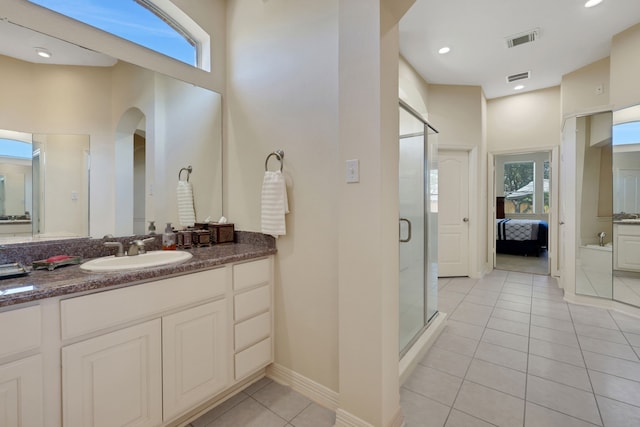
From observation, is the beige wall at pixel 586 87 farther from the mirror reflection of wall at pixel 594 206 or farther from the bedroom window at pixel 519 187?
the bedroom window at pixel 519 187

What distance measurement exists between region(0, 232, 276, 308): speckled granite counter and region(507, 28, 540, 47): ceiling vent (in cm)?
349

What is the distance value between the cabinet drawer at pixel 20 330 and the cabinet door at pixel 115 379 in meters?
0.11

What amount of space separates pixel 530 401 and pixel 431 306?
42.2 inches

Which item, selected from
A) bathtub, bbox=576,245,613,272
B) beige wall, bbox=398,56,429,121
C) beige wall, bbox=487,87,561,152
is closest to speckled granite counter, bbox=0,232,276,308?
beige wall, bbox=398,56,429,121

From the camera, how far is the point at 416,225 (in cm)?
250

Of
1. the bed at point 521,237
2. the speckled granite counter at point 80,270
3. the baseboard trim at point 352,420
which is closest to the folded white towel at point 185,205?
the speckled granite counter at point 80,270

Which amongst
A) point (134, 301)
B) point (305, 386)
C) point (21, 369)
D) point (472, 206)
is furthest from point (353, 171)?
point (472, 206)

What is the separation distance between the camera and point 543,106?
14.8 ft

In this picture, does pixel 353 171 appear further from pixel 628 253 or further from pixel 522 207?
pixel 522 207

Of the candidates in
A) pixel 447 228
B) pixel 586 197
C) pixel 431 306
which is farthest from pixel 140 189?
pixel 586 197

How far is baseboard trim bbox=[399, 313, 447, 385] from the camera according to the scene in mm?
1942

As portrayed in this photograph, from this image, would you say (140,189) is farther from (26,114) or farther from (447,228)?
(447,228)

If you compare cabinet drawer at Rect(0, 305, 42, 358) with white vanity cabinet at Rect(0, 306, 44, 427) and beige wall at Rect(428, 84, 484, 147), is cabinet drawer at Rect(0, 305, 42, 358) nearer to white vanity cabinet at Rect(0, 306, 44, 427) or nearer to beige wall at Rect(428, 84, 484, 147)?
white vanity cabinet at Rect(0, 306, 44, 427)

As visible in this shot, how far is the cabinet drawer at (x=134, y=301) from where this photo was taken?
1109 mm
